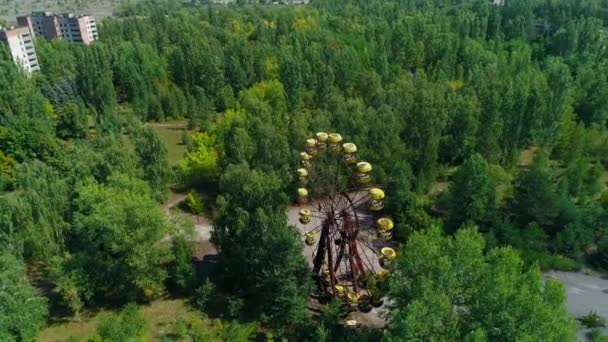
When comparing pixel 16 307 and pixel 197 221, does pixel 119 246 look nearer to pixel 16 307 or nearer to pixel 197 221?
pixel 16 307

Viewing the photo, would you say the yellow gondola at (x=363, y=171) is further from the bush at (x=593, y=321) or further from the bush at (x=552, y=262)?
the bush at (x=593, y=321)

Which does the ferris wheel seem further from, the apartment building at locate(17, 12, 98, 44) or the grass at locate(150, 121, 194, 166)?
the apartment building at locate(17, 12, 98, 44)

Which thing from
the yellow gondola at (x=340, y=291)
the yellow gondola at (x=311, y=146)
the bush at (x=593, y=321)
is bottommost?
the bush at (x=593, y=321)

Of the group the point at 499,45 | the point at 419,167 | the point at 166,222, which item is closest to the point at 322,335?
the point at 166,222

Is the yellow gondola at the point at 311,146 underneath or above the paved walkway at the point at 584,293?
above

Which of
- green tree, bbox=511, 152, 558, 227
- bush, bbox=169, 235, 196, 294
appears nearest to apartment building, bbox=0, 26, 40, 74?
bush, bbox=169, 235, 196, 294

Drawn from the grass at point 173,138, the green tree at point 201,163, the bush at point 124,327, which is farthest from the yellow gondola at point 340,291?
the grass at point 173,138
